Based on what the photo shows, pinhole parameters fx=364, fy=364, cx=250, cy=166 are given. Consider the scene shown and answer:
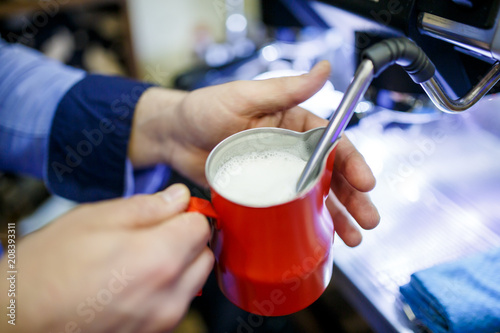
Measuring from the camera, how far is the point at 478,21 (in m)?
0.42

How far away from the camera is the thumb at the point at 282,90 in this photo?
0.53m

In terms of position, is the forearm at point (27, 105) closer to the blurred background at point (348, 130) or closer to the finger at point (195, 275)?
the blurred background at point (348, 130)

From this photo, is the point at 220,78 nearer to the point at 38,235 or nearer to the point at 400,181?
the point at 400,181

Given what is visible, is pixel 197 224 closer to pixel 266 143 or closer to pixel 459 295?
pixel 266 143

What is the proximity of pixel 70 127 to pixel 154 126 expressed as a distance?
6.4 inches

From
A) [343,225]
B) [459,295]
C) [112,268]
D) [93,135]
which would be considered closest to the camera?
[112,268]

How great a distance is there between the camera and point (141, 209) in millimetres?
358

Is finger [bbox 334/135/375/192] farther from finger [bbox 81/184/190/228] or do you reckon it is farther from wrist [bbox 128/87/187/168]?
wrist [bbox 128/87/187/168]

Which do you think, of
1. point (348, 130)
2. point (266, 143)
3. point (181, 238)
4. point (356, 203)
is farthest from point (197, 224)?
point (348, 130)

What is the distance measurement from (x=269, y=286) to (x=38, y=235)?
24 cm

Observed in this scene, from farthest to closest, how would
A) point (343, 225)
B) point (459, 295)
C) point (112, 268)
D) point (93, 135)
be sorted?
point (93, 135) < point (343, 225) < point (459, 295) < point (112, 268)

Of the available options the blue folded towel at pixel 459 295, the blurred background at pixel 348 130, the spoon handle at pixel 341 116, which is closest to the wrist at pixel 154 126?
the blurred background at pixel 348 130

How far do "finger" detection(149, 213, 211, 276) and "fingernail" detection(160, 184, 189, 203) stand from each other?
0.8 inches

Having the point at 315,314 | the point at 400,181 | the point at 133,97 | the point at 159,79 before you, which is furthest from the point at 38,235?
the point at 159,79
